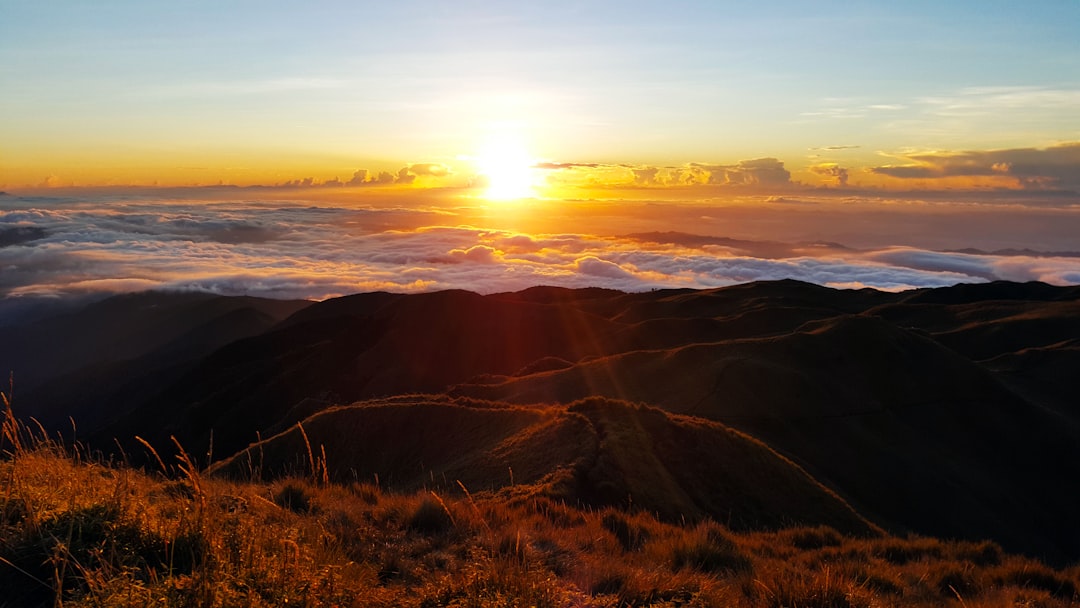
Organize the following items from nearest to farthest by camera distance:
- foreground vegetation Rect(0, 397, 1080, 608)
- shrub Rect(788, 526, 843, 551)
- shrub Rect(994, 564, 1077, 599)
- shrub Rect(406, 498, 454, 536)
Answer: foreground vegetation Rect(0, 397, 1080, 608), shrub Rect(406, 498, 454, 536), shrub Rect(994, 564, 1077, 599), shrub Rect(788, 526, 843, 551)

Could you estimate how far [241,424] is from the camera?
270 feet

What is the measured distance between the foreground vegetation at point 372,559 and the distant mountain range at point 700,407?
1.15 metres

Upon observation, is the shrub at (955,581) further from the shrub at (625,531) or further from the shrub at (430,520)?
the shrub at (430,520)

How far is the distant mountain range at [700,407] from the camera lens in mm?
19016

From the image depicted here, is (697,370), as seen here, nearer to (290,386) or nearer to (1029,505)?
(1029,505)

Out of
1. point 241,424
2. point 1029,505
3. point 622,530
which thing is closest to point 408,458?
point 622,530

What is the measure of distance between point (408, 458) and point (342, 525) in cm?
1835

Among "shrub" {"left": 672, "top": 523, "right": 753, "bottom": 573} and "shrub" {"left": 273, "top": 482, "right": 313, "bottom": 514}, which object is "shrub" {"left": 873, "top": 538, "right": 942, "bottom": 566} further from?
"shrub" {"left": 273, "top": 482, "right": 313, "bottom": 514}

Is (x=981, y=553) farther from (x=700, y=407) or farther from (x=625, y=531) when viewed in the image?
(x=700, y=407)

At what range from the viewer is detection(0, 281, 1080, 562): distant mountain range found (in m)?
19.0

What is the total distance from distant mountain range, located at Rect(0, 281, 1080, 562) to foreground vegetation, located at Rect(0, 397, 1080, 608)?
1147mm

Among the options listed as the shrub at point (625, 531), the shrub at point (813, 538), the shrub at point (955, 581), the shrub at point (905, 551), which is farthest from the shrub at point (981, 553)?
the shrub at point (625, 531)

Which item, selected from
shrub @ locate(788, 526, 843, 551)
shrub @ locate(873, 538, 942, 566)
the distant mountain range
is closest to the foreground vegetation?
shrub @ locate(873, 538, 942, 566)

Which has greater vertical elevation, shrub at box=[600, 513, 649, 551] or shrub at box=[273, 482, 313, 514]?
shrub at box=[273, 482, 313, 514]
